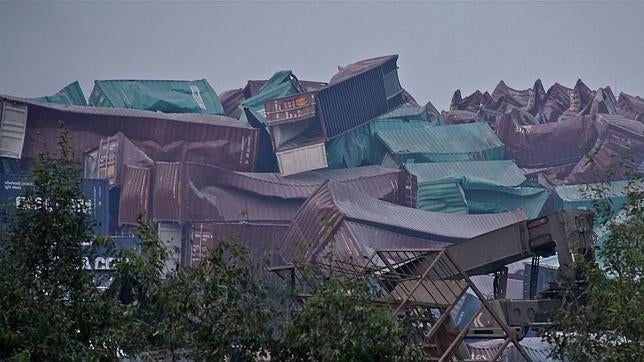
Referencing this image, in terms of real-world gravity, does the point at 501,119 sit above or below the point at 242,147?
above

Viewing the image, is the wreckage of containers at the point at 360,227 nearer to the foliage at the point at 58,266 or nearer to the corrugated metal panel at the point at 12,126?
the corrugated metal panel at the point at 12,126

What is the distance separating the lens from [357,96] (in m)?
35.6

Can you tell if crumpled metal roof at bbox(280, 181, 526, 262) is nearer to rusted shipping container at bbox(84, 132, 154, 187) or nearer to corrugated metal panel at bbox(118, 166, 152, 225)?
corrugated metal panel at bbox(118, 166, 152, 225)

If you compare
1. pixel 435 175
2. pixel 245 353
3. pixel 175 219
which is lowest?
pixel 245 353

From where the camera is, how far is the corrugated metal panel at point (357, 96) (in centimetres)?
3475

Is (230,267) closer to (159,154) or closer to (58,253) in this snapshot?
(58,253)

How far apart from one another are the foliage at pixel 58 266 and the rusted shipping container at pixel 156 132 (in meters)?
24.1

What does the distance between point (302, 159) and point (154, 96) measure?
19.8ft

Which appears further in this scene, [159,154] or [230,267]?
[159,154]

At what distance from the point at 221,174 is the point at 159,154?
105 inches

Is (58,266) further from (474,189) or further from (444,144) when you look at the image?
(444,144)

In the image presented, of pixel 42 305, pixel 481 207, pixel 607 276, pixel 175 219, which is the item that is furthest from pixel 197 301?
pixel 481 207

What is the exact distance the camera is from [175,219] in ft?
107

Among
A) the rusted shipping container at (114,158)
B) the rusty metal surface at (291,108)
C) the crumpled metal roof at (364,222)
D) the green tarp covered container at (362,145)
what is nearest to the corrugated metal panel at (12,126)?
the rusted shipping container at (114,158)
